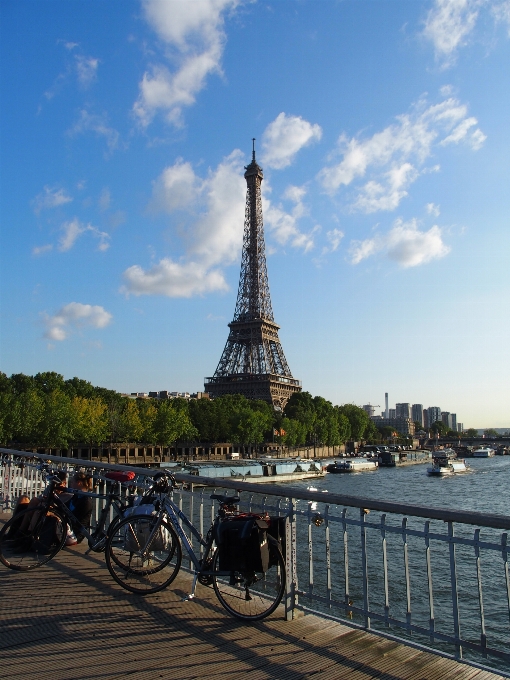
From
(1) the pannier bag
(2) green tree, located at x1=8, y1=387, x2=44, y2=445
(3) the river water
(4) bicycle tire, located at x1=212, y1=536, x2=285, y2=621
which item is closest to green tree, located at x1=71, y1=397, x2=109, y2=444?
(2) green tree, located at x1=8, y1=387, x2=44, y2=445

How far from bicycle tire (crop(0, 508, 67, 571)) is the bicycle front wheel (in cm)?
138

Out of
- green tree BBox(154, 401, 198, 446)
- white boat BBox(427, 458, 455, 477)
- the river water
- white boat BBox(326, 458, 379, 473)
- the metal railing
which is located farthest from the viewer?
white boat BBox(326, 458, 379, 473)

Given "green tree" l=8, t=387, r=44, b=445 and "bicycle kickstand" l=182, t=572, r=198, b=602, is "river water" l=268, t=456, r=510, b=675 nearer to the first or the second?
"bicycle kickstand" l=182, t=572, r=198, b=602

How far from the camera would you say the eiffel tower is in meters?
115

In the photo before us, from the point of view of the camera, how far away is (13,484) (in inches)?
473

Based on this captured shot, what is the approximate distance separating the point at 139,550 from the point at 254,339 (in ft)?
355

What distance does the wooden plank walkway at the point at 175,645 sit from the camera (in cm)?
445

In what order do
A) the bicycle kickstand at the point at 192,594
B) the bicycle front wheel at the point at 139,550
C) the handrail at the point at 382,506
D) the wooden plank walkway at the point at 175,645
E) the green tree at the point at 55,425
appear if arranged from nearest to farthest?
the handrail at the point at 382,506 < the wooden plank walkway at the point at 175,645 < the bicycle kickstand at the point at 192,594 < the bicycle front wheel at the point at 139,550 < the green tree at the point at 55,425

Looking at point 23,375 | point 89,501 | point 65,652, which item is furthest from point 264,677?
point 23,375

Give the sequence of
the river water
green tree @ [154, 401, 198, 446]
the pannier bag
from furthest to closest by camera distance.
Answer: green tree @ [154, 401, 198, 446] → the river water → the pannier bag

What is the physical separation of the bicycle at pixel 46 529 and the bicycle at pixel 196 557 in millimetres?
766

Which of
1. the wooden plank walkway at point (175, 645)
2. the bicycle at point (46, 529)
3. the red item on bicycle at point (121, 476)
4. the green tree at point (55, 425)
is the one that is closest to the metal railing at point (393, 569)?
the red item on bicycle at point (121, 476)

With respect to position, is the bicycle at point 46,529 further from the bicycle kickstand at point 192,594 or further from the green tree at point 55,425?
the green tree at point 55,425

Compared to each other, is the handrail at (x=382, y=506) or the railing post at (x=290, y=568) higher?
the handrail at (x=382, y=506)
